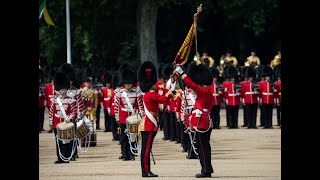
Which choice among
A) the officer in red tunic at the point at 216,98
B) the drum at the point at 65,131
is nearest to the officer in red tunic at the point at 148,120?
the drum at the point at 65,131

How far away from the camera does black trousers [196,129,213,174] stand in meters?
17.4

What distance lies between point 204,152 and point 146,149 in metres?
0.84

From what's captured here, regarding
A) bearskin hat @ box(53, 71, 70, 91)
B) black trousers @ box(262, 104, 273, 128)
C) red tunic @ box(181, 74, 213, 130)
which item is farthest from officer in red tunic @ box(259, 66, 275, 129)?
red tunic @ box(181, 74, 213, 130)

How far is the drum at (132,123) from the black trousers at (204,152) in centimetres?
255

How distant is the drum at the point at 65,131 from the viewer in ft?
66.1

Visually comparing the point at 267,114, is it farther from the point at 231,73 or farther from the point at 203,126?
the point at 203,126

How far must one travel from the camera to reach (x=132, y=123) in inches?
791

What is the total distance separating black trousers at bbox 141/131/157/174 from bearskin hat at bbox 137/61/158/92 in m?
0.67

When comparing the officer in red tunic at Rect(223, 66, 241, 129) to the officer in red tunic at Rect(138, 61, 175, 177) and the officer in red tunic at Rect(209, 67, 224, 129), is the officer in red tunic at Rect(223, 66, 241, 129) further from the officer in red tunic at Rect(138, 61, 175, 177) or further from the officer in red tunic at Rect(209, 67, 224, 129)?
the officer in red tunic at Rect(138, 61, 175, 177)
